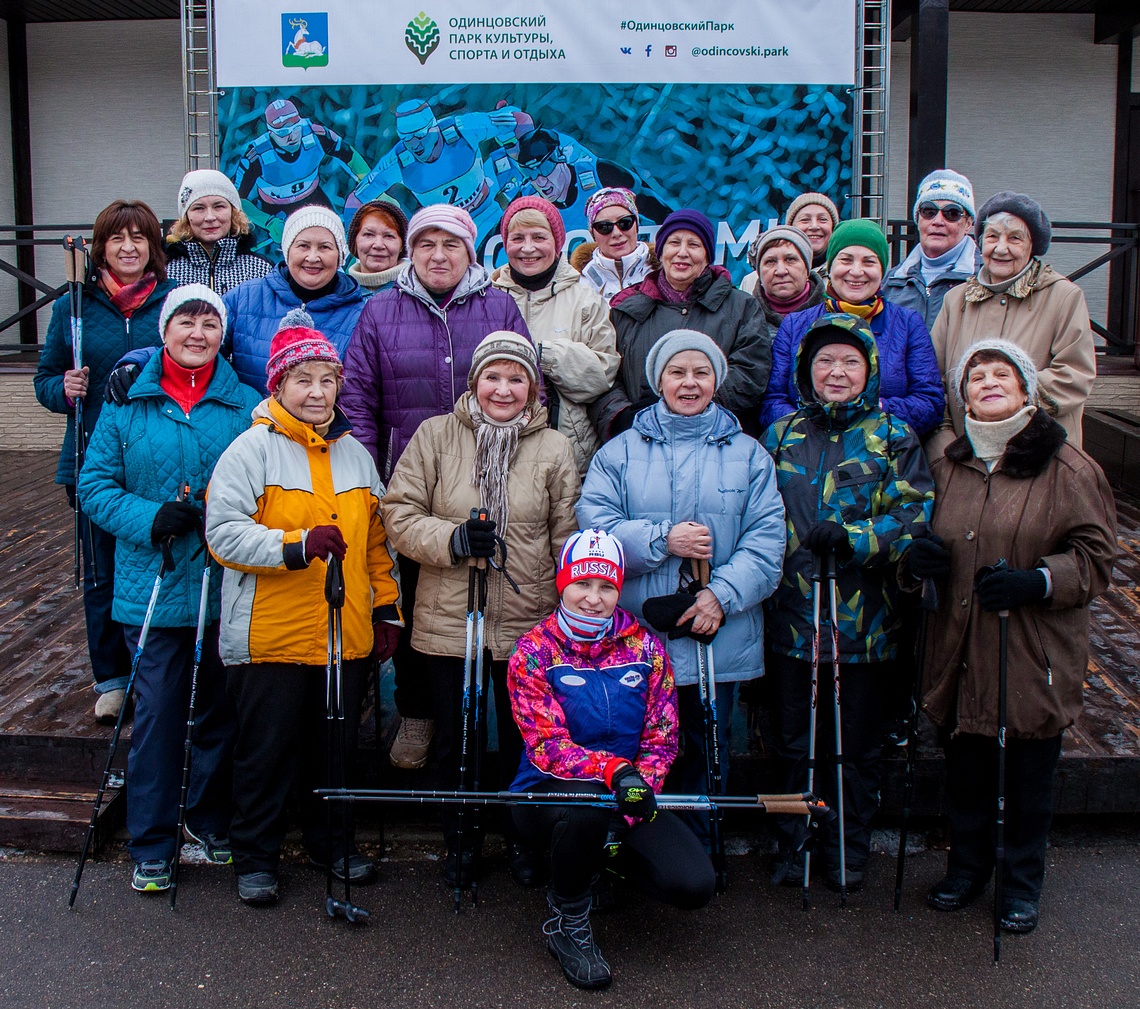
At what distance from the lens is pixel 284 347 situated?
12.1ft

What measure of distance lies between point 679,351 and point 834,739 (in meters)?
1.46

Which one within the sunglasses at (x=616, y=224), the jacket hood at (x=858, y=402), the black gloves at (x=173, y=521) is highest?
the sunglasses at (x=616, y=224)

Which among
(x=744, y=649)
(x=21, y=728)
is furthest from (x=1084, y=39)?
(x=21, y=728)

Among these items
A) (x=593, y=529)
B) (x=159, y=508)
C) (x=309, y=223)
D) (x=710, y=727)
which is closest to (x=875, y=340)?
(x=593, y=529)

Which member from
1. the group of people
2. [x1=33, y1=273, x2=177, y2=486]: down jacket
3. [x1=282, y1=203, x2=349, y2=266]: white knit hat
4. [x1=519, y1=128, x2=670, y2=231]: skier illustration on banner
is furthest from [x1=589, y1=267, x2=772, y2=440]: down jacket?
[x1=519, y1=128, x2=670, y2=231]: skier illustration on banner

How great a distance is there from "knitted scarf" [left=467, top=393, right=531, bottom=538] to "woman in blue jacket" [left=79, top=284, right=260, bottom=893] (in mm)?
917

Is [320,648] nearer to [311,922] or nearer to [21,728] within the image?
[311,922]

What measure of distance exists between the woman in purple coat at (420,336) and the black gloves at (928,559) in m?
1.69

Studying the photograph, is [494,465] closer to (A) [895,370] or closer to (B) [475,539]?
(B) [475,539]

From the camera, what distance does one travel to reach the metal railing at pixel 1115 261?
8977mm

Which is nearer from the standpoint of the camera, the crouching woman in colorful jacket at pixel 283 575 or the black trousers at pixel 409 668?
the crouching woman in colorful jacket at pixel 283 575

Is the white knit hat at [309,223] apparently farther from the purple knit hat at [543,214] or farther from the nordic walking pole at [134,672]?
the nordic walking pole at [134,672]

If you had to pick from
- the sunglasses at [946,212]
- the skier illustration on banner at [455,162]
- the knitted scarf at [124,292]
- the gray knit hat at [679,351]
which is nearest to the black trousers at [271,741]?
the gray knit hat at [679,351]

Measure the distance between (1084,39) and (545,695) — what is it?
374 inches
